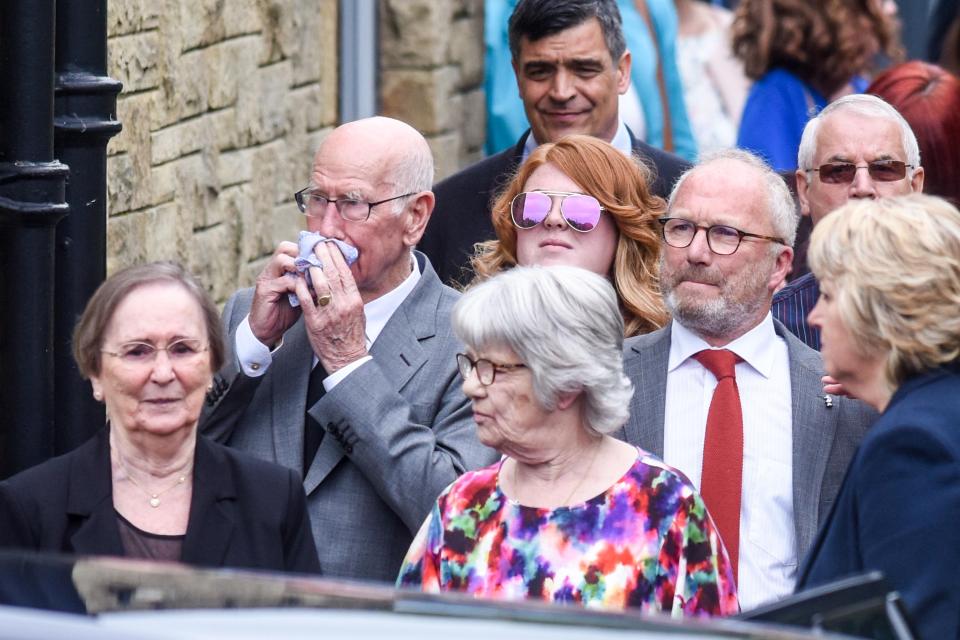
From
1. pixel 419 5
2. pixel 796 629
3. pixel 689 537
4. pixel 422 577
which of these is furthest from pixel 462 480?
pixel 419 5

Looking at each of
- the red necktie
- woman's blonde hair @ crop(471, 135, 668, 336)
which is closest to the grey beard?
the red necktie

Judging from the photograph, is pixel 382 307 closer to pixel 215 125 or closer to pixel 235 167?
pixel 215 125

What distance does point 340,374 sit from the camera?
14.9 ft

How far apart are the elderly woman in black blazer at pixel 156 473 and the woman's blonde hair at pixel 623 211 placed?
1.25 metres

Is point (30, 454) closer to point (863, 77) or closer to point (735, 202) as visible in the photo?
point (735, 202)

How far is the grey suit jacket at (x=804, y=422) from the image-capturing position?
443 centimetres

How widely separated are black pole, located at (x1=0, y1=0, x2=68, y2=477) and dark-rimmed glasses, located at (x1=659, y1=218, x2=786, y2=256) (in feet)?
5.11

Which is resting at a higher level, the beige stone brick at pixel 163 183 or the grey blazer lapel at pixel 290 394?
the beige stone brick at pixel 163 183

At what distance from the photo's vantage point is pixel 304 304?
15.1ft

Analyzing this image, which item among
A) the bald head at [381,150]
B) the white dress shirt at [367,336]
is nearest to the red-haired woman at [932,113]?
the bald head at [381,150]

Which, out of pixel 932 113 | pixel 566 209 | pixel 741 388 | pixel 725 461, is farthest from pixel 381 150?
pixel 932 113

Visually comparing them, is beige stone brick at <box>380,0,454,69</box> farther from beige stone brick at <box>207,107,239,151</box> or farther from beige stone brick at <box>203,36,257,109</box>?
beige stone brick at <box>207,107,239,151</box>

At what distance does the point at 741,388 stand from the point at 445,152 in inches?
174

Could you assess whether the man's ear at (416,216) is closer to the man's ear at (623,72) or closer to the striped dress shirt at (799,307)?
the striped dress shirt at (799,307)
